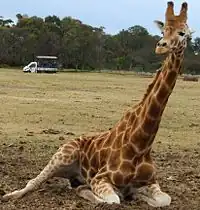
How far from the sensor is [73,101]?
68.1 feet

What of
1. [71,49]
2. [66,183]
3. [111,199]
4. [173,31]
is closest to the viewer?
[173,31]

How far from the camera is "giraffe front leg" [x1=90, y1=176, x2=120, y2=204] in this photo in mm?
6111

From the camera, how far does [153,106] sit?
6.27 meters

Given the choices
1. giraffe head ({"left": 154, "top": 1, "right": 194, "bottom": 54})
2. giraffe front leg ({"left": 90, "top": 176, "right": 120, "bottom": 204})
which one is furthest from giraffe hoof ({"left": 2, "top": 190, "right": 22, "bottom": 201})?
giraffe head ({"left": 154, "top": 1, "right": 194, "bottom": 54})

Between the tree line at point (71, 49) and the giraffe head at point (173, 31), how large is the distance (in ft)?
213

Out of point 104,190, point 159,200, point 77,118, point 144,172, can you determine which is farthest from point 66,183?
point 77,118

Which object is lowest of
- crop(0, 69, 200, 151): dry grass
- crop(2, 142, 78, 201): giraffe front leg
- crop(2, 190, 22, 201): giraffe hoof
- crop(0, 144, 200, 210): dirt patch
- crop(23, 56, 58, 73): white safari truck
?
crop(23, 56, 58, 73): white safari truck

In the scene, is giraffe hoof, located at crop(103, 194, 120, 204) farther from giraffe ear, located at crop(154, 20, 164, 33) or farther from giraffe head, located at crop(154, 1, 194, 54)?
giraffe ear, located at crop(154, 20, 164, 33)

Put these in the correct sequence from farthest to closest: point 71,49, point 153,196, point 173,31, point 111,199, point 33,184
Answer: point 71,49, point 33,184, point 153,196, point 111,199, point 173,31

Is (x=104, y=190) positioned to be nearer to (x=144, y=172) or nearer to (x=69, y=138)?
(x=144, y=172)

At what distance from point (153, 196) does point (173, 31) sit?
172 cm

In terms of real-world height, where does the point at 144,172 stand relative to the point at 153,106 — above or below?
below

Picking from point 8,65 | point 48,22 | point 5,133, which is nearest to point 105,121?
point 5,133

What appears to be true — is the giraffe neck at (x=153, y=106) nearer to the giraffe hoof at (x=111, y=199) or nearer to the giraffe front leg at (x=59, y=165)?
the giraffe hoof at (x=111, y=199)
